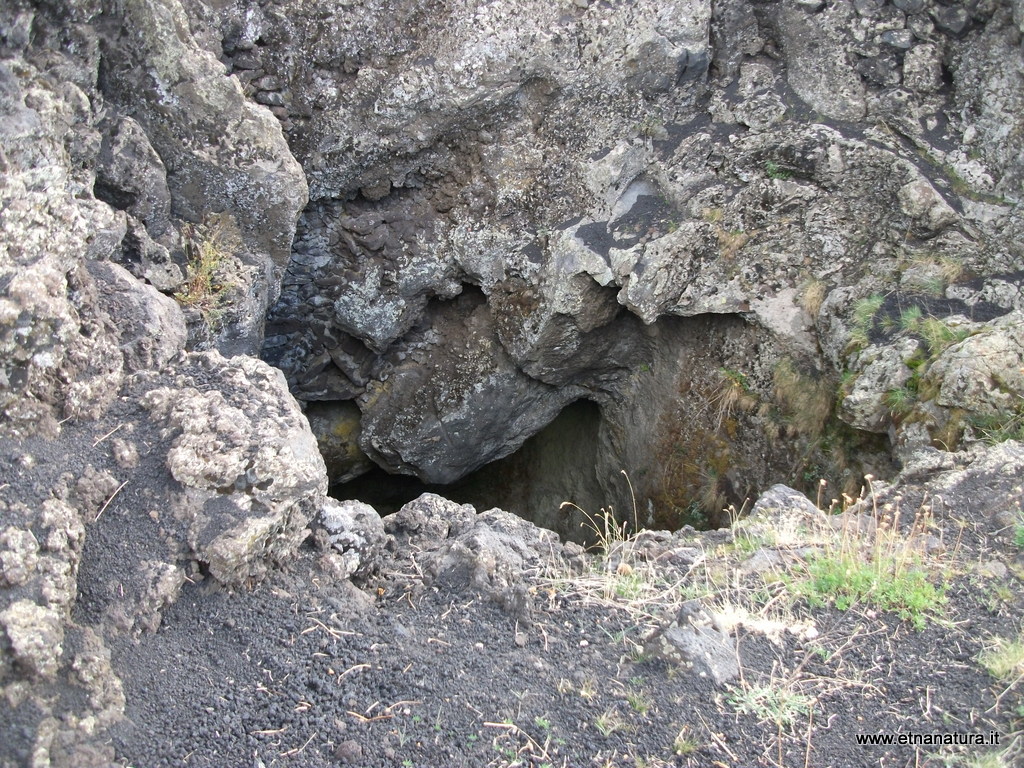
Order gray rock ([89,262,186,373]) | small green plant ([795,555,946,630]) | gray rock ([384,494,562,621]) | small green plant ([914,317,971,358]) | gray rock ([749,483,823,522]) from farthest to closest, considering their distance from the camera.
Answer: small green plant ([914,317,971,358]) < gray rock ([749,483,823,522]) < gray rock ([89,262,186,373]) < gray rock ([384,494,562,621]) < small green plant ([795,555,946,630])

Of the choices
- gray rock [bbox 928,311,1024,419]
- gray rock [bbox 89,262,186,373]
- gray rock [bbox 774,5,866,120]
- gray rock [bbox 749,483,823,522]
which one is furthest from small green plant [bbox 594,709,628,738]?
gray rock [bbox 774,5,866,120]

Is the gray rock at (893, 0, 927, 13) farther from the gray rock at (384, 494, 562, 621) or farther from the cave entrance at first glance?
the gray rock at (384, 494, 562, 621)

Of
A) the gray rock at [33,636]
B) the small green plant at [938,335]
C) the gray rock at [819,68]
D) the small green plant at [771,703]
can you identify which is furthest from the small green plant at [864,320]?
the gray rock at [33,636]

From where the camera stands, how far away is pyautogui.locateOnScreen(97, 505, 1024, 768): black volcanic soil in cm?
236

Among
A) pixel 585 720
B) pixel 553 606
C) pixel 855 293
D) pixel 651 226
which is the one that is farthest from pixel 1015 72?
pixel 585 720

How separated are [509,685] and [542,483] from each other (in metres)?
5.19

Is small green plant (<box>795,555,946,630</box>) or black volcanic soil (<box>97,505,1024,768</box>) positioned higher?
small green plant (<box>795,555,946,630</box>)

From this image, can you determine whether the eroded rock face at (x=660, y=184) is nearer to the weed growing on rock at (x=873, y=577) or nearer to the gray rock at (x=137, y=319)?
the weed growing on rock at (x=873, y=577)

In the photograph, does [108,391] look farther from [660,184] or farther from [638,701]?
[660,184]

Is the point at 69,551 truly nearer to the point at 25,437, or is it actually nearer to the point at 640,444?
the point at 25,437

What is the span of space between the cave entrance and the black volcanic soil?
419cm

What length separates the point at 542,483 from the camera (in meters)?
7.80

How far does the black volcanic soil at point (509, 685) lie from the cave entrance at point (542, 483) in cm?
419

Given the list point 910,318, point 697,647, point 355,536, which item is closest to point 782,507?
point 697,647
